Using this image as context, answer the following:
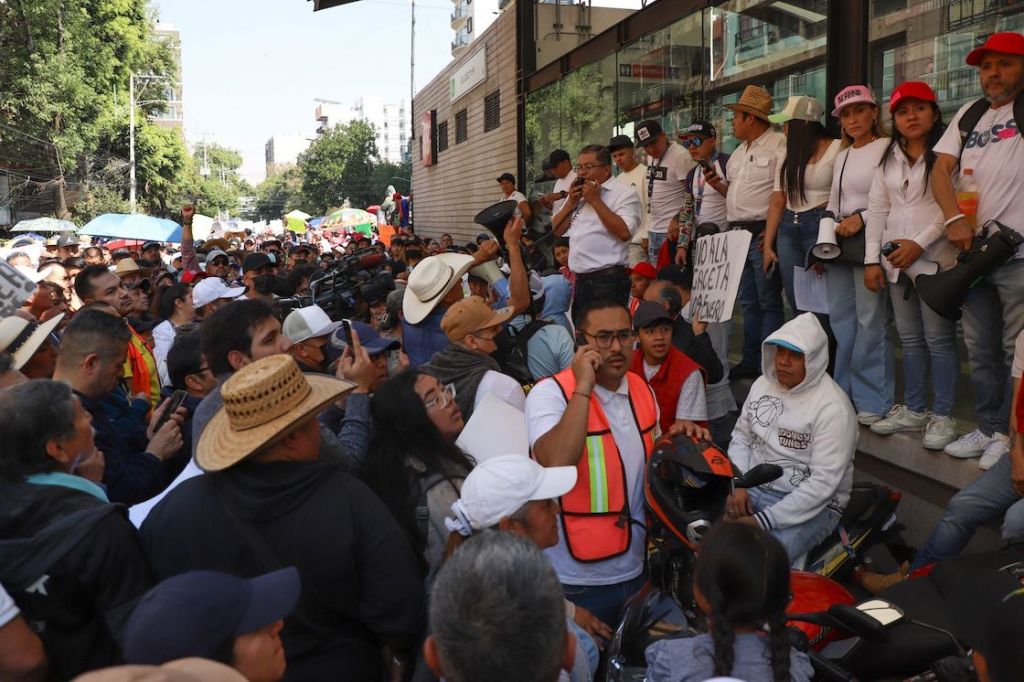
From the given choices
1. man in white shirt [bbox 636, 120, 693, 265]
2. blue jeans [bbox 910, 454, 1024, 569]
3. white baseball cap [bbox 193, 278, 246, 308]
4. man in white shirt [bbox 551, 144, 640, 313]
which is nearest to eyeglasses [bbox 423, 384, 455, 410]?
blue jeans [bbox 910, 454, 1024, 569]

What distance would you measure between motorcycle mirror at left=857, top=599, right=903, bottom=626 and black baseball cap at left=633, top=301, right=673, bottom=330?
2278mm

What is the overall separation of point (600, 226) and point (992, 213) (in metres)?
2.76

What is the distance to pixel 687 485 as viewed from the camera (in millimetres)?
3732

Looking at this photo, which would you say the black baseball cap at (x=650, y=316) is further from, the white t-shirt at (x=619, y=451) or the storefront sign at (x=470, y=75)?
the storefront sign at (x=470, y=75)

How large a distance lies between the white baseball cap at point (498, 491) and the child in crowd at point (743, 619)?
53cm

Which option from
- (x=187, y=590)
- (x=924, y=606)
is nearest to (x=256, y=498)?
(x=187, y=590)

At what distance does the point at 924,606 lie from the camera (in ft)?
10.2

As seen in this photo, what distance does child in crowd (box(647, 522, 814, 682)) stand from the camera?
2348 millimetres

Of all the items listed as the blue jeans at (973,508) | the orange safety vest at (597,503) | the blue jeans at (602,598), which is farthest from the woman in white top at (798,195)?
the blue jeans at (602,598)

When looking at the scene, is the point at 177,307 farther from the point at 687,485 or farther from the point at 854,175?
the point at 854,175

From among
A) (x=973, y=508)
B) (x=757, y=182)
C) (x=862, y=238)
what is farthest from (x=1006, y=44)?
(x=973, y=508)

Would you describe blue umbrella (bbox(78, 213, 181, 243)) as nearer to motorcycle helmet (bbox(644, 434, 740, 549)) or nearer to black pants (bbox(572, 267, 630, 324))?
black pants (bbox(572, 267, 630, 324))

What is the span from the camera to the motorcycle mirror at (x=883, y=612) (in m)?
2.77

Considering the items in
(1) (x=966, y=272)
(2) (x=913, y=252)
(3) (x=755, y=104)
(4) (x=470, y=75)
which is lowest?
(1) (x=966, y=272)
